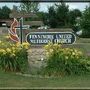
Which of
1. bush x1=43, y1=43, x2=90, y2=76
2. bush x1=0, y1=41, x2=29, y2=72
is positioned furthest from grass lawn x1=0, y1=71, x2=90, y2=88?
bush x1=0, y1=41, x2=29, y2=72

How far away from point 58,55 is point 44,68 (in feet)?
2.08

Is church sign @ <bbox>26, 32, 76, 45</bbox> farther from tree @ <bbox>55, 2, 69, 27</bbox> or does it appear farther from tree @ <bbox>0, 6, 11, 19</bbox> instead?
tree @ <bbox>0, 6, 11, 19</bbox>

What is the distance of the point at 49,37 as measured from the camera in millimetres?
16938

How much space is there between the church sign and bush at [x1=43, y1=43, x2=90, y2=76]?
2.88 m

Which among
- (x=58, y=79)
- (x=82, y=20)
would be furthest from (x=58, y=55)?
(x=82, y=20)

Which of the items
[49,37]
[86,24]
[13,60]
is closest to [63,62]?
[13,60]

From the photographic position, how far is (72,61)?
13422mm

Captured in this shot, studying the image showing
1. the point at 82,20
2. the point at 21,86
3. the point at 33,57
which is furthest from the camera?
the point at 82,20

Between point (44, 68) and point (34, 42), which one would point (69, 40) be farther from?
point (44, 68)

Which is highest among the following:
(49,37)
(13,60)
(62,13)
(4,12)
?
(49,37)

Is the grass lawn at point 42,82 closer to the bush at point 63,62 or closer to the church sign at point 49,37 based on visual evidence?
the bush at point 63,62

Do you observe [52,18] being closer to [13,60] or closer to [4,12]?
[4,12]

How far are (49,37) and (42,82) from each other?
5792mm

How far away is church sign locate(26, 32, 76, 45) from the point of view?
16.8 meters
